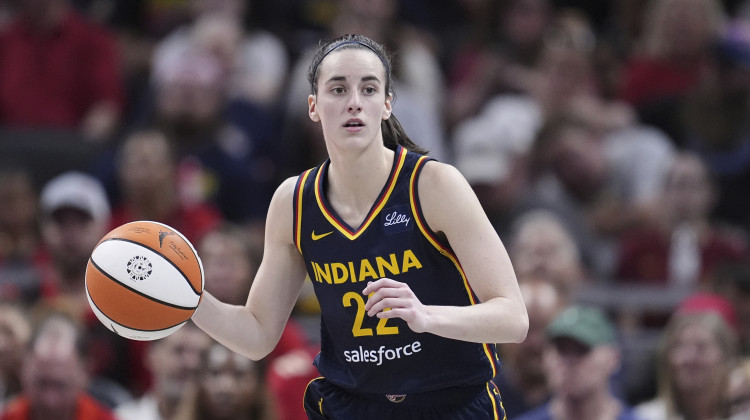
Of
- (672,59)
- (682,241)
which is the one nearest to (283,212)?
(682,241)

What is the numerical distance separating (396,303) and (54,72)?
7.61 m

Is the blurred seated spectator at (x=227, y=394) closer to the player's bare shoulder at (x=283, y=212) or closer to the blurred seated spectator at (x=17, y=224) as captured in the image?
the player's bare shoulder at (x=283, y=212)

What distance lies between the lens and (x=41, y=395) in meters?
7.14

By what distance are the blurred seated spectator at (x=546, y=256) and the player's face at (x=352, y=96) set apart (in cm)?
377

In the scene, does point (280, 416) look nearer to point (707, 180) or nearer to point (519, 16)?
point (707, 180)

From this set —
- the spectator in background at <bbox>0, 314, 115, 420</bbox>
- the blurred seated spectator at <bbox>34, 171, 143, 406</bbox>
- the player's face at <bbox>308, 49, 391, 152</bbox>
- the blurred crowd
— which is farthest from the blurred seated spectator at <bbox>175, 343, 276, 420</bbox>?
the player's face at <bbox>308, 49, 391, 152</bbox>

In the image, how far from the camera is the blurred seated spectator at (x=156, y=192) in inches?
359

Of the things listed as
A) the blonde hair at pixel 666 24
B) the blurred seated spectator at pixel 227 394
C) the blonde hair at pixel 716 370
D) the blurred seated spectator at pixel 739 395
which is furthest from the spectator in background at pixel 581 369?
the blonde hair at pixel 666 24

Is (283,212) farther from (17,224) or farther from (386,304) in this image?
(17,224)

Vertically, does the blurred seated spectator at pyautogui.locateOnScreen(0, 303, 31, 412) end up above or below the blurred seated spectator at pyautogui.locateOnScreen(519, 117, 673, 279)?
below

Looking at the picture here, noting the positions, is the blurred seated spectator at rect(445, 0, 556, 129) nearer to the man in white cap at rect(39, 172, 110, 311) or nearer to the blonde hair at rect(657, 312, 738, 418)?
the man in white cap at rect(39, 172, 110, 311)

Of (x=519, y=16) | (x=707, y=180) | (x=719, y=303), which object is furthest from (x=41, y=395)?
(x=519, y=16)

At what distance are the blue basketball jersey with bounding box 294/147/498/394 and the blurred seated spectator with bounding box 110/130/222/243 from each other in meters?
4.59

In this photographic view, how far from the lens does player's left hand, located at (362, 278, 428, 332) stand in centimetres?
395
